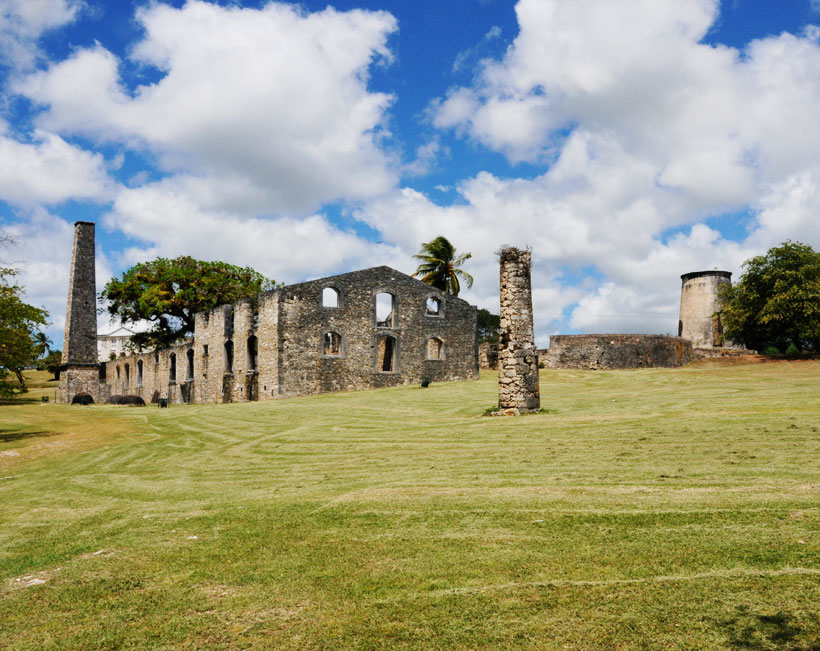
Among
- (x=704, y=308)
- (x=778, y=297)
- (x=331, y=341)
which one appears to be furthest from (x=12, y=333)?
(x=704, y=308)

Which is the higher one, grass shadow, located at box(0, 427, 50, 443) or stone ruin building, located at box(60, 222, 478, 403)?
stone ruin building, located at box(60, 222, 478, 403)

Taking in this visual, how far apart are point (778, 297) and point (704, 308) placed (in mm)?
11815

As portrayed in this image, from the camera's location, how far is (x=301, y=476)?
34.2ft

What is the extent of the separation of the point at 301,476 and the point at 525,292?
9898 mm

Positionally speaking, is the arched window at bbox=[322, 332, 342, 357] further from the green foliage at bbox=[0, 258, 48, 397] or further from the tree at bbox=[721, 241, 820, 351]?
the tree at bbox=[721, 241, 820, 351]

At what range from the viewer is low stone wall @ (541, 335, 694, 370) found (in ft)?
128

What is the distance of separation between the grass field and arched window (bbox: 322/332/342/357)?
2171 cm

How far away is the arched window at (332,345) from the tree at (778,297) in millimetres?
24586

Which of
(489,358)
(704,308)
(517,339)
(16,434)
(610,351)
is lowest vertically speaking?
(16,434)

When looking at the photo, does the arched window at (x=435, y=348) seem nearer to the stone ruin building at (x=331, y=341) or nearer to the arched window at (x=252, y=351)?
the stone ruin building at (x=331, y=341)

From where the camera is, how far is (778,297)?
3650cm

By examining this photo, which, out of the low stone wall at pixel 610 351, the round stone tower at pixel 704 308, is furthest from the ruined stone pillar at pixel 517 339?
the round stone tower at pixel 704 308

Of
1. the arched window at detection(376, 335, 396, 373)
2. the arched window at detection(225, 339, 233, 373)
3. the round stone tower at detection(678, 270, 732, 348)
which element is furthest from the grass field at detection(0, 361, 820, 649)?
the round stone tower at detection(678, 270, 732, 348)

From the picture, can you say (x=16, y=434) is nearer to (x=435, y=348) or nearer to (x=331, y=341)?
(x=331, y=341)
